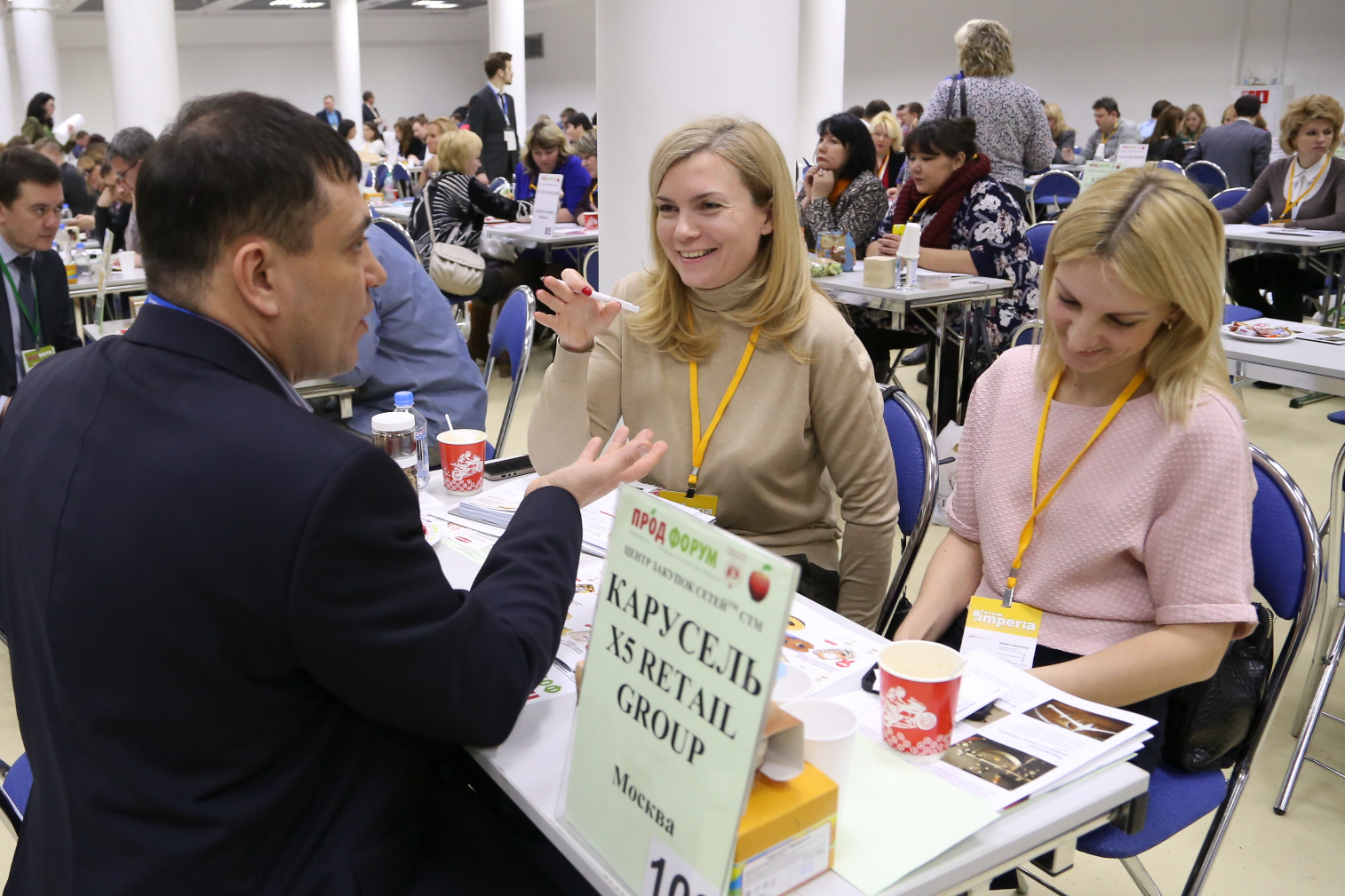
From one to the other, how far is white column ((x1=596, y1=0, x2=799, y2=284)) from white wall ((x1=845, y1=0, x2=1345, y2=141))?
1069 cm

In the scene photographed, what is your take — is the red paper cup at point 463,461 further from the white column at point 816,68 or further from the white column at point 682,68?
the white column at point 816,68

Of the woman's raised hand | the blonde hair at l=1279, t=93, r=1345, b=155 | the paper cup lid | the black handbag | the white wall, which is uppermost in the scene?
the white wall

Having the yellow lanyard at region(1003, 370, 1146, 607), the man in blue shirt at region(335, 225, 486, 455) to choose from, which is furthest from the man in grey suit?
the yellow lanyard at region(1003, 370, 1146, 607)

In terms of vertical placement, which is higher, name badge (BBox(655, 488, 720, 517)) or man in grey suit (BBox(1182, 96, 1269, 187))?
man in grey suit (BBox(1182, 96, 1269, 187))

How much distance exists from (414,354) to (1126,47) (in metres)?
13.0

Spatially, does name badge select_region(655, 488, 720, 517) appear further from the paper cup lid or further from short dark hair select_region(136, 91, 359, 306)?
short dark hair select_region(136, 91, 359, 306)

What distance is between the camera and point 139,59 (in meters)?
8.64

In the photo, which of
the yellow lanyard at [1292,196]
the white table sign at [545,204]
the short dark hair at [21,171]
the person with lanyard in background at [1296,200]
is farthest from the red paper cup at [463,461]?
the yellow lanyard at [1292,196]

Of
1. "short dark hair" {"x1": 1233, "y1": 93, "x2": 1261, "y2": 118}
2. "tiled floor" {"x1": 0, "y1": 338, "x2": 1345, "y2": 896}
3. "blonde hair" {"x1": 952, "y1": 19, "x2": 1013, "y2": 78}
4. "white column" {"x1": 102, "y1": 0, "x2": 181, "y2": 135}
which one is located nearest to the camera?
"tiled floor" {"x1": 0, "y1": 338, "x2": 1345, "y2": 896}

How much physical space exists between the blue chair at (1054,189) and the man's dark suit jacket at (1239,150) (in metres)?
1.27

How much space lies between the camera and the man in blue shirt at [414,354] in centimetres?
285

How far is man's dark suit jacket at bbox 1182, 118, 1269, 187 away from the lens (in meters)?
8.14

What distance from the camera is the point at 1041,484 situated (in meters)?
1.60

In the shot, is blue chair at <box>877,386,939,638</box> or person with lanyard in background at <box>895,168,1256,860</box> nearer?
person with lanyard in background at <box>895,168,1256,860</box>
